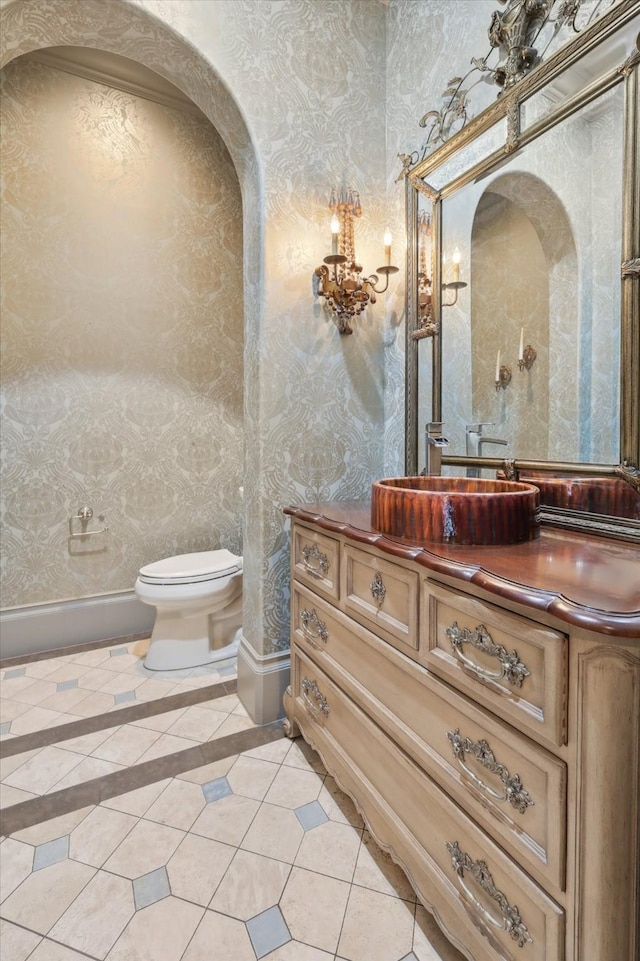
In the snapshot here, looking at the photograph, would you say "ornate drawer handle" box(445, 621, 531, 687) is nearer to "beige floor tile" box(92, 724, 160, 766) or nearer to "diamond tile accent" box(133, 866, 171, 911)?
"diamond tile accent" box(133, 866, 171, 911)

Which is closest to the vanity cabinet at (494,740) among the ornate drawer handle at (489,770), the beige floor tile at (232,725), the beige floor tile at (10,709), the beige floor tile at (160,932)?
the ornate drawer handle at (489,770)

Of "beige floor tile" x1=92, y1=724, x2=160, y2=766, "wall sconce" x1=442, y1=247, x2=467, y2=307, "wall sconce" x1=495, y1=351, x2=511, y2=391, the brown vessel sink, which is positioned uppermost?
"wall sconce" x1=442, y1=247, x2=467, y2=307

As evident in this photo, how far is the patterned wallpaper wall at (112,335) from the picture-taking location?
230cm

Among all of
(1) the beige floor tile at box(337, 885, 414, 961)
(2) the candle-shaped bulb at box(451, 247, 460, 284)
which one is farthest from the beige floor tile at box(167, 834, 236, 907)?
(2) the candle-shaped bulb at box(451, 247, 460, 284)

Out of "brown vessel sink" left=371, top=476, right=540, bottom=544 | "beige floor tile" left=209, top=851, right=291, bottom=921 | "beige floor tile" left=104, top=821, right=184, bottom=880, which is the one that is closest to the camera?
"brown vessel sink" left=371, top=476, right=540, bottom=544

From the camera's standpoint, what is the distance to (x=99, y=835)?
4.13 ft

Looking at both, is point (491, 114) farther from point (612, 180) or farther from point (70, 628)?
point (70, 628)

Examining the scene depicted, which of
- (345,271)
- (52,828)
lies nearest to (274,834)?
(52,828)

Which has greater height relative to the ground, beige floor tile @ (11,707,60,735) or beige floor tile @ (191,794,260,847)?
beige floor tile @ (11,707,60,735)

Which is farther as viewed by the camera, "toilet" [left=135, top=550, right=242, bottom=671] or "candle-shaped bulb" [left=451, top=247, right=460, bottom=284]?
"toilet" [left=135, top=550, right=242, bottom=671]

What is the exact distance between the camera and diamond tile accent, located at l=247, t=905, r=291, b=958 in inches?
38.2

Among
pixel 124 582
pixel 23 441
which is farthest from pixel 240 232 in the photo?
pixel 124 582

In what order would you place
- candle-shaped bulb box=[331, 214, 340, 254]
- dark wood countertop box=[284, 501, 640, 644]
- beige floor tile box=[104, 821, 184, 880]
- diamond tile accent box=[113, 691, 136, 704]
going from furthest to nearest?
diamond tile accent box=[113, 691, 136, 704]
candle-shaped bulb box=[331, 214, 340, 254]
beige floor tile box=[104, 821, 184, 880]
dark wood countertop box=[284, 501, 640, 644]

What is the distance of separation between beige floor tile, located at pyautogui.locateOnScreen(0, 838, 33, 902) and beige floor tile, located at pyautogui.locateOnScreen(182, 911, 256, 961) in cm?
51
